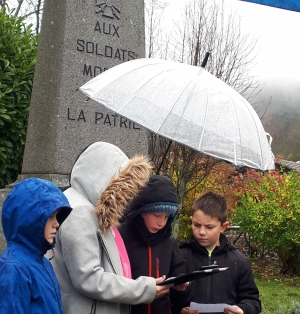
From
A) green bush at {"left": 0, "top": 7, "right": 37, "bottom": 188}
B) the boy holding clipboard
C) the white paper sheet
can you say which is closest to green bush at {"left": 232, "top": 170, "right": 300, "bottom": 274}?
green bush at {"left": 0, "top": 7, "right": 37, "bottom": 188}

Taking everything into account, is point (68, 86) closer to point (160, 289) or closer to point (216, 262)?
point (216, 262)

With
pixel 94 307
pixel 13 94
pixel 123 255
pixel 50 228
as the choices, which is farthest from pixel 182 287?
pixel 13 94

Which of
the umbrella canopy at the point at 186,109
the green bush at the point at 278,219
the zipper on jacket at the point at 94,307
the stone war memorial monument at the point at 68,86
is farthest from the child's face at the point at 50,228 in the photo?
the green bush at the point at 278,219

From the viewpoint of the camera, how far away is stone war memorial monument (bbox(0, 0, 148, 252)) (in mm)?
4613

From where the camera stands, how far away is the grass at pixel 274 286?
825 centimetres

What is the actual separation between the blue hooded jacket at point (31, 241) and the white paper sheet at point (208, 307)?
3.15 ft

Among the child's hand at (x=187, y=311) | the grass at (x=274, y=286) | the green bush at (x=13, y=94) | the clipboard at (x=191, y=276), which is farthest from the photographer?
the grass at (x=274, y=286)

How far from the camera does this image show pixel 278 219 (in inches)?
438

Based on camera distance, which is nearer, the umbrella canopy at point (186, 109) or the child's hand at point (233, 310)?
the child's hand at point (233, 310)

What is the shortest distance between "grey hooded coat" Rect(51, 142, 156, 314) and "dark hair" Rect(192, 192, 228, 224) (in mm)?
658

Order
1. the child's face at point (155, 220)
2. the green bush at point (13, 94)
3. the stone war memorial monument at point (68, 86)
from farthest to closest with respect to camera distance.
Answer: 1. the green bush at point (13, 94)
2. the stone war memorial monument at point (68, 86)
3. the child's face at point (155, 220)

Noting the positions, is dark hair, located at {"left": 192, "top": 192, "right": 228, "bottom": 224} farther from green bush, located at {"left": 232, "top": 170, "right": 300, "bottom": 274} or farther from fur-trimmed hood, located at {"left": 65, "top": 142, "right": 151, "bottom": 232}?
green bush, located at {"left": 232, "top": 170, "right": 300, "bottom": 274}

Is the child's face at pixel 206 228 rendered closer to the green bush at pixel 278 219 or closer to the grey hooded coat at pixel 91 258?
the grey hooded coat at pixel 91 258

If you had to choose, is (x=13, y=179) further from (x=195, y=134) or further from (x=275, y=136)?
(x=275, y=136)
